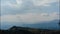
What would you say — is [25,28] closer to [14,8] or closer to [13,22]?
[13,22]

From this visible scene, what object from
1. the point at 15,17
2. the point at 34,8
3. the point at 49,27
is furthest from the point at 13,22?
the point at 49,27

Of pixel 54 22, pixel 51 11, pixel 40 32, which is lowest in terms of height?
pixel 40 32

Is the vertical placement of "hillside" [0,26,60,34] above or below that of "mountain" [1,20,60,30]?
below

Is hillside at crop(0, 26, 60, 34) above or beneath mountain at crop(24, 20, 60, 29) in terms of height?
beneath

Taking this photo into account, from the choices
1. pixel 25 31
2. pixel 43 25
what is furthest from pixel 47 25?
pixel 25 31

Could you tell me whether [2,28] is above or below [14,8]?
below

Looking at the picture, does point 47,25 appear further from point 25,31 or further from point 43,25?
point 25,31

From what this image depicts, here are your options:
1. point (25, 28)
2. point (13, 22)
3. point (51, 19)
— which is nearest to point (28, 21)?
point (25, 28)

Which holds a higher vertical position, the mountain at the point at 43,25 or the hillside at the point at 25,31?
the mountain at the point at 43,25

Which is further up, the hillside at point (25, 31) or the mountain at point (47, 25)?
the mountain at point (47, 25)
